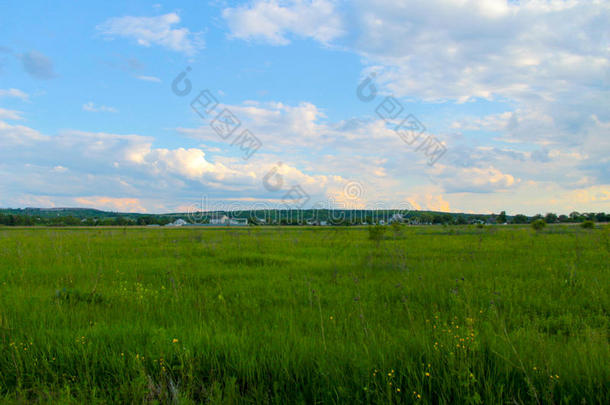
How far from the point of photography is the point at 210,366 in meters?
3.89

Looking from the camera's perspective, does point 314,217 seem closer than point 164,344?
No

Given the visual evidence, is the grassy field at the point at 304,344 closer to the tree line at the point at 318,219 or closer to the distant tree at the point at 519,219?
the tree line at the point at 318,219

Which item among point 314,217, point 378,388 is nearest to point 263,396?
point 378,388

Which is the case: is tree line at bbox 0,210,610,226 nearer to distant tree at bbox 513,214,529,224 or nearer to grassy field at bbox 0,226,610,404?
distant tree at bbox 513,214,529,224

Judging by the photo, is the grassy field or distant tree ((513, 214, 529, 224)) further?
distant tree ((513, 214, 529, 224))

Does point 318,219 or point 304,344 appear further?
point 318,219

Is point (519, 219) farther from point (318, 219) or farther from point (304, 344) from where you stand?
point (304, 344)

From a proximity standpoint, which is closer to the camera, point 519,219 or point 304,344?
point 304,344

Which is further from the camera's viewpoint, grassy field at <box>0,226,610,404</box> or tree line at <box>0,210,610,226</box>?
tree line at <box>0,210,610,226</box>

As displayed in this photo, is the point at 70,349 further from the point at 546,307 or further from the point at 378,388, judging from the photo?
the point at 546,307

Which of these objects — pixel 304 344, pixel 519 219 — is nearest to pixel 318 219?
pixel 519 219

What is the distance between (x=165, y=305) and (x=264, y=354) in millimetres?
3205

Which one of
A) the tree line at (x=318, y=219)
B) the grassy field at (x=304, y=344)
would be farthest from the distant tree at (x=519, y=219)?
the grassy field at (x=304, y=344)

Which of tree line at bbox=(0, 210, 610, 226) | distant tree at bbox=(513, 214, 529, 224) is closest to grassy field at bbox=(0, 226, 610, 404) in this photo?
tree line at bbox=(0, 210, 610, 226)
